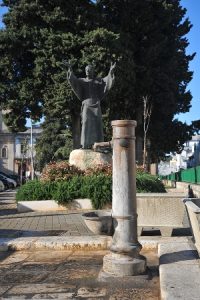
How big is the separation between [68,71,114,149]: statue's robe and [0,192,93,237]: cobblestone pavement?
13.0 ft

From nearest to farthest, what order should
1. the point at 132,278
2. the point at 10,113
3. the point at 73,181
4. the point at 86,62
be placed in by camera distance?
the point at 132,278
the point at 73,181
the point at 86,62
the point at 10,113

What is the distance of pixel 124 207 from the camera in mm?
5961

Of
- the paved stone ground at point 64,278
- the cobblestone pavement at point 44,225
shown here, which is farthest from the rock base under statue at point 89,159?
the paved stone ground at point 64,278

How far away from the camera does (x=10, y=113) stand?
114 ft

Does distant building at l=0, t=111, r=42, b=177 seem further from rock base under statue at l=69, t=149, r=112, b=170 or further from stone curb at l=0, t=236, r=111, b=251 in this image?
stone curb at l=0, t=236, r=111, b=251

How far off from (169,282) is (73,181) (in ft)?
36.9

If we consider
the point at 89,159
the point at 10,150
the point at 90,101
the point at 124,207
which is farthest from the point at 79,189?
the point at 10,150

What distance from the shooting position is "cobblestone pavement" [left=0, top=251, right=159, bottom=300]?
199 inches

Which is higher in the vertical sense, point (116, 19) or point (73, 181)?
point (116, 19)

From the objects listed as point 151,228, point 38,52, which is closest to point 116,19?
point 38,52

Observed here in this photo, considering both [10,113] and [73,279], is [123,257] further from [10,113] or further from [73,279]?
[10,113]

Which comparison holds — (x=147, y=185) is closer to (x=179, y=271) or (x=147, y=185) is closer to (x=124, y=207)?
(x=124, y=207)

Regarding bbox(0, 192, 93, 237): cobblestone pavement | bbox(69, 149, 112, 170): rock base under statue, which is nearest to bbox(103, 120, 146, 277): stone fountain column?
bbox(0, 192, 93, 237): cobblestone pavement

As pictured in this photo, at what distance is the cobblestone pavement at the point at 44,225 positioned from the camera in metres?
9.89
